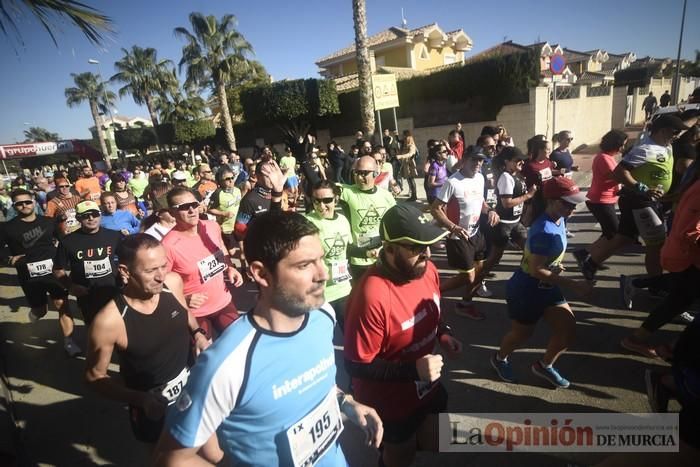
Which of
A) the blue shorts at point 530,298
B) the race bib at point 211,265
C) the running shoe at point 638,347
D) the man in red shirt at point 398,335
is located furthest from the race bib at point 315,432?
the running shoe at point 638,347

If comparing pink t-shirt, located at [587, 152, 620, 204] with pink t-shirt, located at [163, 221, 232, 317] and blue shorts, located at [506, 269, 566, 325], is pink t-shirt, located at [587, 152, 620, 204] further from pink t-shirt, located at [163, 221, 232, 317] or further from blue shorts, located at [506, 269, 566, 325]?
pink t-shirt, located at [163, 221, 232, 317]

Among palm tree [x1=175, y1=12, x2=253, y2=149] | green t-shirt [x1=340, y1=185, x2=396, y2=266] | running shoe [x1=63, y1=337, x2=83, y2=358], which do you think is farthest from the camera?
palm tree [x1=175, y1=12, x2=253, y2=149]

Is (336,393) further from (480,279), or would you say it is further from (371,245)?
(480,279)

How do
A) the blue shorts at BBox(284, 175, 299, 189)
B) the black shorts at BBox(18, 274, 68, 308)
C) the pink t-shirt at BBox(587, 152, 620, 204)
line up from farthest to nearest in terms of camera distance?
1. the blue shorts at BBox(284, 175, 299, 189)
2. the pink t-shirt at BBox(587, 152, 620, 204)
3. the black shorts at BBox(18, 274, 68, 308)

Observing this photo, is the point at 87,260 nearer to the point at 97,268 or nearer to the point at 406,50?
the point at 97,268

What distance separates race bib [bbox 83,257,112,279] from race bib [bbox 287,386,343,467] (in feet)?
12.0

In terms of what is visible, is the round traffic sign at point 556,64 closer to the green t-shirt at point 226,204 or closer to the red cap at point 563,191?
the red cap at point 563,191

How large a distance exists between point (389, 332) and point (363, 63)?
13793 mm

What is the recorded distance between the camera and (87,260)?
4.12 metres

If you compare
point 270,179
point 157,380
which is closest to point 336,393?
point 157,380

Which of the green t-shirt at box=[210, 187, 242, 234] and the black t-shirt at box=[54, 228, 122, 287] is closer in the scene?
the black t-shirt at box=[54, 228, 122, 287]

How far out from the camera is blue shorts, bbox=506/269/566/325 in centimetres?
306

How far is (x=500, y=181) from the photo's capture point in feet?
16.8

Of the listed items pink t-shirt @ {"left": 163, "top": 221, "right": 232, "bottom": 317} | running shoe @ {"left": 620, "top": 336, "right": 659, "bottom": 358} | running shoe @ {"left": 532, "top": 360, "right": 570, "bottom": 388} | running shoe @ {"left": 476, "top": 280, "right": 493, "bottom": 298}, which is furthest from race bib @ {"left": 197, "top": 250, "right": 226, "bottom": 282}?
running shoe @ {"left": 620, "top": 336, "right": 659, "bottom": 358}
